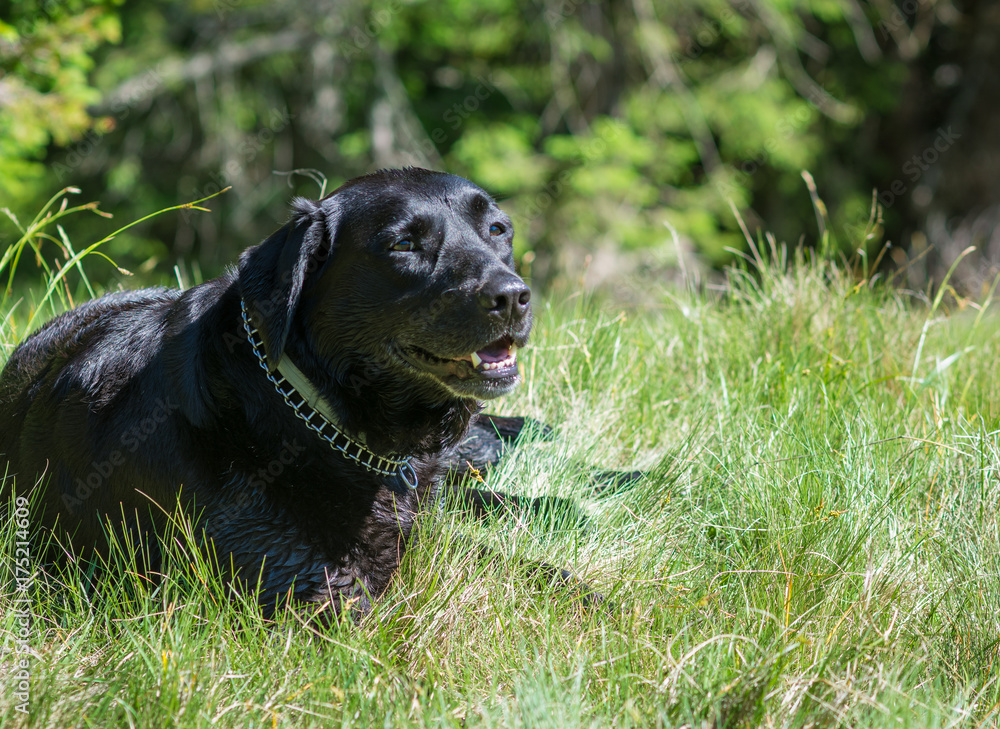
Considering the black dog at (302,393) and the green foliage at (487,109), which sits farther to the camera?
the green foliage at (487,109)

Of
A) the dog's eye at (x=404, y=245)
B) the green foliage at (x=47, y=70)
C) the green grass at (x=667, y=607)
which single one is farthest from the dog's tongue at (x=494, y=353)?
the green foliage at (x=47, y=70)

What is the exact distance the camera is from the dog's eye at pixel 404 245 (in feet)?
8.06

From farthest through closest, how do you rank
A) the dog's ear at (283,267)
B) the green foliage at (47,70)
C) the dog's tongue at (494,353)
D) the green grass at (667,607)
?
the green foliage at (47,70) < the dog's tongue at (494,353) < the dog's ear at (283,267) < the green grass at (667,607)

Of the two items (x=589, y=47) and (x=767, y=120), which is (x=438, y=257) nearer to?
(x=589, y=47)

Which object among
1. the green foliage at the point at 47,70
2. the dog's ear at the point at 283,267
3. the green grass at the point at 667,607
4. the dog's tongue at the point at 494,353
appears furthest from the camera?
the green foliage at the point at 47,70

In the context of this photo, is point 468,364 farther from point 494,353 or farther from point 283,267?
point 283,267

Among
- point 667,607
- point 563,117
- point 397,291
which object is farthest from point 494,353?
point 563,117

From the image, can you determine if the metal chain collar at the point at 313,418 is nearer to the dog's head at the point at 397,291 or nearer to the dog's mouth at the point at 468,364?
the dog's head at the point at 397,291

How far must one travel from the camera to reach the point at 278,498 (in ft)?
7.52

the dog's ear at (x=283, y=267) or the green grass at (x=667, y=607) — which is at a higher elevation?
the dog's ear at (x=283, y=267)

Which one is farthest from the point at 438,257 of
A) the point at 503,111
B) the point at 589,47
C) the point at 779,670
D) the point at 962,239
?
the point at 962,239

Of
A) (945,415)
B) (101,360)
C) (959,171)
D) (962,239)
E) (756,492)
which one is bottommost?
(962,239)

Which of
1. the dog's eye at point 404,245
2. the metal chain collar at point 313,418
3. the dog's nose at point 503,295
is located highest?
the dog's eye at point 404,245

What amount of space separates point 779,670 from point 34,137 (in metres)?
4.60
